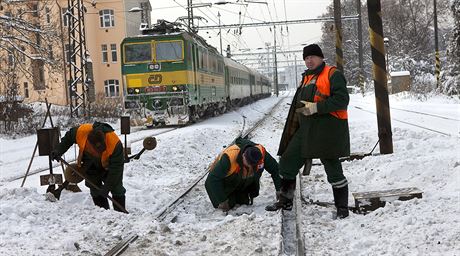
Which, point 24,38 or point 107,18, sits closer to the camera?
point 24,38

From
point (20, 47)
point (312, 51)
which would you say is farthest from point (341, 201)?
point (20, 47)

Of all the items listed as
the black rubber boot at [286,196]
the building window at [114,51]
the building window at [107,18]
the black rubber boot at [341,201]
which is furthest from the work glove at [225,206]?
the building window at [107,18]

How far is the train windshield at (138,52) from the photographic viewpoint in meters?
18.5

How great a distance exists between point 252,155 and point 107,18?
147 feet

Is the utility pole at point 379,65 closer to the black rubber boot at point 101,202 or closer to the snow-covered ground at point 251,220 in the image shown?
the snow-covered ground at point 251,220

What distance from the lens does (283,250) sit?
449 cm

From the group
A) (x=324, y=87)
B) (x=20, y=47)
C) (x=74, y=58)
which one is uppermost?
(x=74, y=58)

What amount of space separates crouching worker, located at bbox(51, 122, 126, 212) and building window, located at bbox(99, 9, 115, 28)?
1710 inches

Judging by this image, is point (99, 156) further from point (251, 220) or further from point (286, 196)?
point (286, 196)

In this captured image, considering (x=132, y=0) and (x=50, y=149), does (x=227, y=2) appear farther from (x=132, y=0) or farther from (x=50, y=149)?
(x=132, y=0)

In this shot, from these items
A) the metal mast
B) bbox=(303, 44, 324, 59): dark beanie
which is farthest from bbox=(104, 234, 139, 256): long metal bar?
the metal mast

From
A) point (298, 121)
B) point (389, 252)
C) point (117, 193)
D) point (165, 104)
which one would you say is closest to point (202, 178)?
point (117, 193)

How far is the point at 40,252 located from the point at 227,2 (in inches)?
917

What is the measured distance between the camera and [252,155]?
5.79 m
